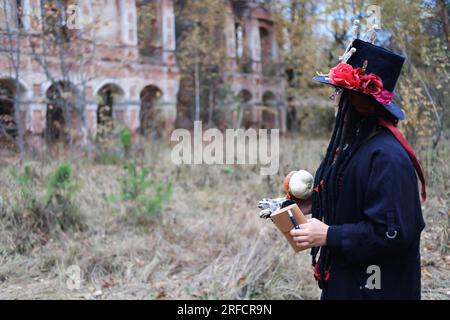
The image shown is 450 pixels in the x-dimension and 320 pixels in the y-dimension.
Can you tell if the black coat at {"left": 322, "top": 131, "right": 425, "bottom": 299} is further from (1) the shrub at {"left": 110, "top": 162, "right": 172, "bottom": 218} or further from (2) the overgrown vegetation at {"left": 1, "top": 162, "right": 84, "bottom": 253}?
(1) the shrub at {"left": 110, "top": 162, "right": 172, "bottom": 218}

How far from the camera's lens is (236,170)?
30.7 ft

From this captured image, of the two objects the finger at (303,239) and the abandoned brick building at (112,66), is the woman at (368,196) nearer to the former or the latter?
the finger at (303,239)

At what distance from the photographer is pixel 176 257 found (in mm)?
5465

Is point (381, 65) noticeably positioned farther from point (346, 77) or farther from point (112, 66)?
point (112, 66)

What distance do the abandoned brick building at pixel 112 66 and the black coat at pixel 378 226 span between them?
708 centimetres

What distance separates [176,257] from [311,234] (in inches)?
149

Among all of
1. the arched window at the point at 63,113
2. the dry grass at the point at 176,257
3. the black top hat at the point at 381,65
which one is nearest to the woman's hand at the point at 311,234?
the black top hat at the point at 381,65

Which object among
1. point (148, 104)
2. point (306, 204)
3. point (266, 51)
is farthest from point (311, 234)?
point (266, 51)

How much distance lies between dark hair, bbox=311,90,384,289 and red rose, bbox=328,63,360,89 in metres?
0.10

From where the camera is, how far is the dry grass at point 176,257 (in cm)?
447

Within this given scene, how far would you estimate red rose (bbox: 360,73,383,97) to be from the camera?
1.85 metres

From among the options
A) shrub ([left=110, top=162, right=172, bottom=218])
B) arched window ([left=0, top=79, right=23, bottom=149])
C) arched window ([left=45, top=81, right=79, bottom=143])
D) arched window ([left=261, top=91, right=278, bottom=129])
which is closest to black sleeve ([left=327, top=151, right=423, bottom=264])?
shrub ([left=110, top=162, right=172, bottom=218])
